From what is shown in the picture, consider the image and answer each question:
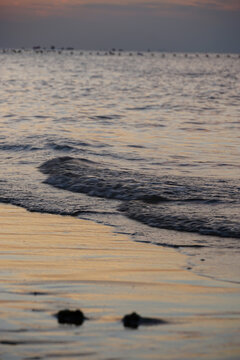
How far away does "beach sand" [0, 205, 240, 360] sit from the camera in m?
3.66

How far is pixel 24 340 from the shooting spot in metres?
3.73

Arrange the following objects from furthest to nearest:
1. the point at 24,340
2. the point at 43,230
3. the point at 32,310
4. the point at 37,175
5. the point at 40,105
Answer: the point at 40,105, the point at 37,175, the point at 43,230, the point at 32,310, the point at 24,340

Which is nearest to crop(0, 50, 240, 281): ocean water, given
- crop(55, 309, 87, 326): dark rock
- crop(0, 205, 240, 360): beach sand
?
crop(0, 205, 240, 360): beach sand

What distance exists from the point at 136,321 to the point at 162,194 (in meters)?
5.64

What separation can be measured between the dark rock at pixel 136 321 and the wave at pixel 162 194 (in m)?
3.18

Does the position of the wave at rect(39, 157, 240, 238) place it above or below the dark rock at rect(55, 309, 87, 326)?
above

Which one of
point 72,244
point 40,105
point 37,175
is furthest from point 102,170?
point 40,105

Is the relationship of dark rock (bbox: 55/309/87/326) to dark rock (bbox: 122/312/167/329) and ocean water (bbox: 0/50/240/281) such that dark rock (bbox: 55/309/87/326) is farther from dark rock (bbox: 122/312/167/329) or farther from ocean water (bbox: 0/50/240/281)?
ocean water (bbox: 0/50/240/281)

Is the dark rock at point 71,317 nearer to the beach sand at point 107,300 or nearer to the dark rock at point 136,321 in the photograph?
the beach sand at point 107,300

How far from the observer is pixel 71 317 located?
4.04 metres

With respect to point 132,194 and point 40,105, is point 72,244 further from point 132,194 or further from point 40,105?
point 40,105

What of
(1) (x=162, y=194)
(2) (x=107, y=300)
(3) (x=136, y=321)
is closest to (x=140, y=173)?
(1) (x=162, y=194)

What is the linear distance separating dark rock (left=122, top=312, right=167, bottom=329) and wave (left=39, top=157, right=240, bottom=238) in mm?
3178

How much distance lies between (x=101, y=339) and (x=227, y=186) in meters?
6.84
